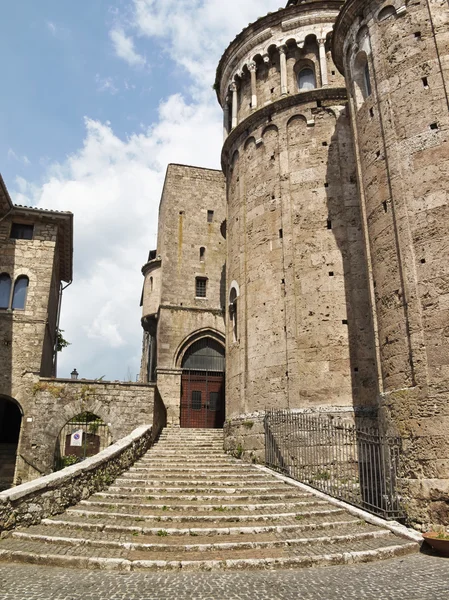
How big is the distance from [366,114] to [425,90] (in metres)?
1.89

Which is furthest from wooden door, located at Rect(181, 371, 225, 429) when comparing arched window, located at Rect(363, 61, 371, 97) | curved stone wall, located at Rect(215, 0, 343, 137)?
arched window, located at Rect(363, 61, 371, 97)

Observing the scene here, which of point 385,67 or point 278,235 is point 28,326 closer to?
point 278,235

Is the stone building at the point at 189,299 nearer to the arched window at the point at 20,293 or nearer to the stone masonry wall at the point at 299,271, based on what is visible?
the stone masonry wall at the point at 299,271

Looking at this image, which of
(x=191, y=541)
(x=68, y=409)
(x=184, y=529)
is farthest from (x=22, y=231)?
(x=191, y=541)

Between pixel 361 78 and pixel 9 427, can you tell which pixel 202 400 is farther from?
pixel 361 78

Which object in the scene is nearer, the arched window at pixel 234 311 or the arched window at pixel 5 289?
the arched window at pixel 234 311

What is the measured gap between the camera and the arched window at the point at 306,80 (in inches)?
717

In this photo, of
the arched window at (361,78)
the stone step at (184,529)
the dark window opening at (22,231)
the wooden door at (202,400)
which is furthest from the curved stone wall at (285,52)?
the stone step at (184,529)

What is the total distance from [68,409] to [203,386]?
8.76 metres

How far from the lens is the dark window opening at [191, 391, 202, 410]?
25.0 m

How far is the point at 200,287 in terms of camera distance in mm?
27500

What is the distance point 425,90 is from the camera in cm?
1137

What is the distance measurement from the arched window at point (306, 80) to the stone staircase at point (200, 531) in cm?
1449

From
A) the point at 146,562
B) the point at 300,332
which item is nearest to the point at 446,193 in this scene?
the point at 300,332
